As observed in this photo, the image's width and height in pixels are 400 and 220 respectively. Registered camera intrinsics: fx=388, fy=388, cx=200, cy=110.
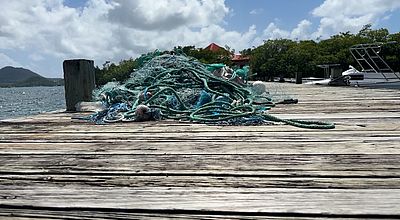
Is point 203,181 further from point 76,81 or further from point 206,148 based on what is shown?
point 76,81

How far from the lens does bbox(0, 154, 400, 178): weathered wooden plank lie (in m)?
1.37

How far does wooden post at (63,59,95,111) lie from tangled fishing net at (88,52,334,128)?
20 cm

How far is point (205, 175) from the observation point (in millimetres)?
1358

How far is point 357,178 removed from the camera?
128cm

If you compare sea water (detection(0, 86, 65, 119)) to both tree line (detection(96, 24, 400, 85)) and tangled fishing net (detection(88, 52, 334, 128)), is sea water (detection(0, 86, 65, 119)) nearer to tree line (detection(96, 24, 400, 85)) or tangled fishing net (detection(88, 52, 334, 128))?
tangled fishing net (detection(88, 52, 334, 128))

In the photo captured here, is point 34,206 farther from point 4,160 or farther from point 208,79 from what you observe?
point 208,79

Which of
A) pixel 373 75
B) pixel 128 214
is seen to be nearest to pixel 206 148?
pixel 128 214

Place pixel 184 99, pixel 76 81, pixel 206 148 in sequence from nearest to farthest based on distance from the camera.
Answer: pixel 206 148 → pixel 184 99 → pixel 76 81

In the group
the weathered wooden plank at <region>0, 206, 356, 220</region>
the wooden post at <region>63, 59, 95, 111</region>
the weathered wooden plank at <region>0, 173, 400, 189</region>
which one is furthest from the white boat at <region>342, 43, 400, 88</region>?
the weathered wooden plank at <region>0, 206, 356, 220</region>

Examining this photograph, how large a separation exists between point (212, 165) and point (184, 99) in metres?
1.90

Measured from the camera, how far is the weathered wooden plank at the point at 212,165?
137 cm

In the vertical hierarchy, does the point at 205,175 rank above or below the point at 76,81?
below

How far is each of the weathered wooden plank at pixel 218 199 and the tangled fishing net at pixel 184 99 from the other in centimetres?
125

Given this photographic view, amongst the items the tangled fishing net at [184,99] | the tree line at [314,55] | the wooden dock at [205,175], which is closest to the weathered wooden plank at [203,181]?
the wooden dock at [205,175]
